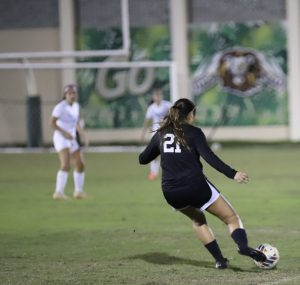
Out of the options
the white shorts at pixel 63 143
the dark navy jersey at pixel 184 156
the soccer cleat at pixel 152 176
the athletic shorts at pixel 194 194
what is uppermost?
the dark navy jersey at pixel 184 156

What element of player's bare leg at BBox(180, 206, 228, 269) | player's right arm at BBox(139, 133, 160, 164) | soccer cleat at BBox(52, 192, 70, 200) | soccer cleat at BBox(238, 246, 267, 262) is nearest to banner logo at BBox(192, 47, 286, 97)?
soccer cleat at BBox(52, 192, 70, 200)

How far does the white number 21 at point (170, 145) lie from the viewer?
11359mm

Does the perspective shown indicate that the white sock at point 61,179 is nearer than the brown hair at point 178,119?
No

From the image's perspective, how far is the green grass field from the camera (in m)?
11.5

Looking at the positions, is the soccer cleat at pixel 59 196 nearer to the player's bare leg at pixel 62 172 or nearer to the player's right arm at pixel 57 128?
the player's bare leg at pixel 62 172

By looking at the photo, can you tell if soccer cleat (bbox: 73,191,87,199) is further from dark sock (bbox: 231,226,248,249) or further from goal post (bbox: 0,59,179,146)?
goal post (bbox: 0,59,179,146)

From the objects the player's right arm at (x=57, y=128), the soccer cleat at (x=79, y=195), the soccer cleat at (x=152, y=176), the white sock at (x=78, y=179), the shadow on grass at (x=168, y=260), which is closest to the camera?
the shadow on grass at (x=168, y=260)

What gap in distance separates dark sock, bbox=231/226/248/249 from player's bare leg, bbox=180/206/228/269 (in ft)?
1.11

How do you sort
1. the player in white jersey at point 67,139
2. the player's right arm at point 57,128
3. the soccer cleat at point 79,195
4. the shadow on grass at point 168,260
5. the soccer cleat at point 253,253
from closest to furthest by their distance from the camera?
the soccer cleat at point 253,253
the shadow on grass at point 168,260
the player's right arm at point 57,128
the player in white jersey at point 67,139
the soccer cleat at point 79,195

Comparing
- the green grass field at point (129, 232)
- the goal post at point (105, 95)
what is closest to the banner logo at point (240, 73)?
the goal post at point (105, 95)

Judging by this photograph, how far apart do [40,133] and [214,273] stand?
25.3m

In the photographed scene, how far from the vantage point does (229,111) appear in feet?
128

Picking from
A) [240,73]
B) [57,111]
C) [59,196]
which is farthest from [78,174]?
[240,73]

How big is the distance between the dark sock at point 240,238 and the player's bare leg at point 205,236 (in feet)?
1.11
